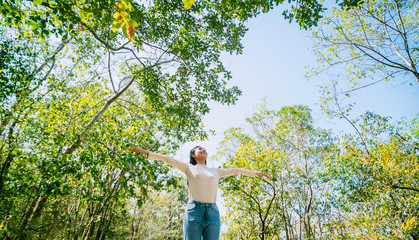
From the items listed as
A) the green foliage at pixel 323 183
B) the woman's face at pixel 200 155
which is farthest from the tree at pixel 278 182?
the woman's face at pixel 200 155

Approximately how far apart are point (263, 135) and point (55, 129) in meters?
11.8

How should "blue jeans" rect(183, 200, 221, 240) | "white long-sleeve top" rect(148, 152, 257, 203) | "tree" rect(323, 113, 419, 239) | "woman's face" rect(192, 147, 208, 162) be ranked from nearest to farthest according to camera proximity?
"blue jeans" rect(183, 200, 221, 240) → "white long-sleeve top" rect(148, 152, 257, 203) → "woman's face" rect(192, 147, 208, 162) → "tree" rect(323, 113, 419, 239)

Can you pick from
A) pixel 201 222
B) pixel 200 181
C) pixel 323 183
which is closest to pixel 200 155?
pixel 200 181

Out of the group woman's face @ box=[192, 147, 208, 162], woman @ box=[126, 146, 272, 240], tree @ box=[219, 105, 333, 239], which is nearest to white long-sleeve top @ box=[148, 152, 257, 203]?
woman @ box=[126, 146, 272, 240]

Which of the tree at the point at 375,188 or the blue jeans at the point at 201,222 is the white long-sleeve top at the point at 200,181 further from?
the tree at the point at 375,188

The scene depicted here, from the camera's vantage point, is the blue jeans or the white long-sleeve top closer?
the blue jeans

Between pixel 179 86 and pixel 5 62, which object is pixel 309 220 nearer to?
pixel 179 86

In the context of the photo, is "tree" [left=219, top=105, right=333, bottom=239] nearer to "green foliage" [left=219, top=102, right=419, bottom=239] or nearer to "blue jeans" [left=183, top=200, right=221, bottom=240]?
"green foliage" [left=219, top=102, right=419, bottom=239]

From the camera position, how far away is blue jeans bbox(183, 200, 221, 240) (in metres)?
2.05

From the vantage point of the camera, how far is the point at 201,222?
6.86ft

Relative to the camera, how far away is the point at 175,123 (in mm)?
6258

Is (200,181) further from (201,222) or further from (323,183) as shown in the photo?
(323,183)

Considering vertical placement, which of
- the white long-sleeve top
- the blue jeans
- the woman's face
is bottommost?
the blue jeans

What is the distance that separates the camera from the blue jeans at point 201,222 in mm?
2051
